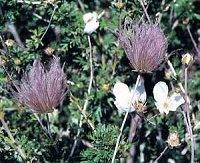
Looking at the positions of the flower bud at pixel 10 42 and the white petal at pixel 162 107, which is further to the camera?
the flower bud at pixel 10 42

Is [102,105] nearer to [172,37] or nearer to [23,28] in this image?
[172,37]

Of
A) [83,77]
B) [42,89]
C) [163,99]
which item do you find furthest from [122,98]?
[83,77]

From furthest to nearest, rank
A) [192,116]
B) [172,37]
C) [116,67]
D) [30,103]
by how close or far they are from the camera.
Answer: [172,37] < [116,67] < [192,116] < [30,103]

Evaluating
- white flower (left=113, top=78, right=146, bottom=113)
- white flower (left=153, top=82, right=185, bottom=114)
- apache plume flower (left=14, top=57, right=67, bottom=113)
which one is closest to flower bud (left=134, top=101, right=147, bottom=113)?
white flower (left=113, top=78, right=146, bottom=113)

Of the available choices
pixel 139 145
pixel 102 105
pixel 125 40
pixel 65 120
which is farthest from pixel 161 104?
pixel 65 120

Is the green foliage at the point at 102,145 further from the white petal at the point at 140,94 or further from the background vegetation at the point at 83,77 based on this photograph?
the white petal at the point at 140,94

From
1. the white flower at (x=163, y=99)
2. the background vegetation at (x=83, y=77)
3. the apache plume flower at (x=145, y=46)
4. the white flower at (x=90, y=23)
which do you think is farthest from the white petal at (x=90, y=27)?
the white flower at (x=163, y=99)
